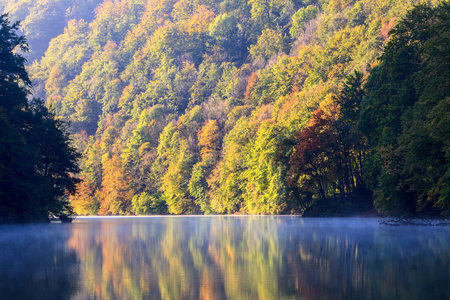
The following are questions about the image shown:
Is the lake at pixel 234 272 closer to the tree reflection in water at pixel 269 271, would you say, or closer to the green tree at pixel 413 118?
the tree reflection in water at pixel 269 271

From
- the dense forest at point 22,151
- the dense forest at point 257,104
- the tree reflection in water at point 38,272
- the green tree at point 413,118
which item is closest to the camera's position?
the tree reflection in water at point 38,272

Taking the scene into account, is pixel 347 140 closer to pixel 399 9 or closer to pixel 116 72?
pixel 399 9

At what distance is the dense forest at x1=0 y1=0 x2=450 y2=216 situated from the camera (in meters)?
32.2

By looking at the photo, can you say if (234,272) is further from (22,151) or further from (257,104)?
(257,104)

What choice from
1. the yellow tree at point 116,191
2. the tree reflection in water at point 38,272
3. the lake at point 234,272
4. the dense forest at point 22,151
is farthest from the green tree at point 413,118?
the yellow tree at point 116,191

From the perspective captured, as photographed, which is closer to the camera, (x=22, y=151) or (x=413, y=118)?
(x=413, y=118)

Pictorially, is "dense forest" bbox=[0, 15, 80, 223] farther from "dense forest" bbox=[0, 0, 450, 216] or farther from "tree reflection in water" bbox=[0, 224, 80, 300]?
"tree reflection in water" bbox=[0, 224, 80, 300]

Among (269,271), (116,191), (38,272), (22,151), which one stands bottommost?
(269,271)

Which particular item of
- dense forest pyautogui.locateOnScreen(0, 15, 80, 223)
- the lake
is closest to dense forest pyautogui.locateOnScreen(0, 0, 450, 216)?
dense forest pyautogui.locateOnScreen(0, 15, 80, 223)

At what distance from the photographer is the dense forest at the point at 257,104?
3222 centimetres

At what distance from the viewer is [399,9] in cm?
7988

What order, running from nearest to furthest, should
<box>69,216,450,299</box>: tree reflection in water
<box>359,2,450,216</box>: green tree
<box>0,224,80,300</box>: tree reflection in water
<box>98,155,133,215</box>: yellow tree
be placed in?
<box>69,216,450,299</box>: tree reflection in water < <box>0,224,80,300</box>: tree reflection in water < <box>359,2,450,216</box>: green tree < <box>98,155,133,215</box>: yellow tree

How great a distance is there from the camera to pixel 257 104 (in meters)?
99.5

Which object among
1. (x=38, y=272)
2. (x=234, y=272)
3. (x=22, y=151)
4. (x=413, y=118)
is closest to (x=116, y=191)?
(x=22, y=151)
